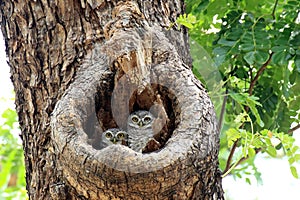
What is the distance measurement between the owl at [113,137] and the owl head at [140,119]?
0.04 meters

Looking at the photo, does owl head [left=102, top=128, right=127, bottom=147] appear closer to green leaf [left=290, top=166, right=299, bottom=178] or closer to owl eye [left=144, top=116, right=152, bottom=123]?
owl eye [left=144, top=116, right=152, bottom=123]

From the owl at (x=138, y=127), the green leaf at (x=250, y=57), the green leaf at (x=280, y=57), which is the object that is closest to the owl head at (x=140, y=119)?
the owl at (x=138, y=127)

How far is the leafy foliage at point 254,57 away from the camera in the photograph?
1.92 m

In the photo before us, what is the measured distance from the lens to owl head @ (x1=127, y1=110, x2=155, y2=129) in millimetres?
1543

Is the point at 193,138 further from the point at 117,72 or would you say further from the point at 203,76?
the point at 203,76

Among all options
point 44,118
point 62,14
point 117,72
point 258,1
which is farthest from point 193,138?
point 258,1

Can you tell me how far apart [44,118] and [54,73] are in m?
0.14

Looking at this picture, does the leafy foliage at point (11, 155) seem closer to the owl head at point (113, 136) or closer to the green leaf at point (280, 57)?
the owl head at point (113, 136)

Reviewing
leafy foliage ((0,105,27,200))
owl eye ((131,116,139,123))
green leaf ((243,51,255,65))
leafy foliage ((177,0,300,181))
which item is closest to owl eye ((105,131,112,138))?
owl eye ((131,116,139,123))

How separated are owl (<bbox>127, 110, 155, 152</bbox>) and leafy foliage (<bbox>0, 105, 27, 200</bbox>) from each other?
1.46m

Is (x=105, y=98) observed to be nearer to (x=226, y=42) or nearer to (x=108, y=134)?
(x=108, y=134)

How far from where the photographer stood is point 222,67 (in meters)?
2.12

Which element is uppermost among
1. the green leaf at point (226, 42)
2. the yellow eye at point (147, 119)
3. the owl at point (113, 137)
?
the green leaf at point (226, 42)

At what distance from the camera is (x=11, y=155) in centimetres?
295
